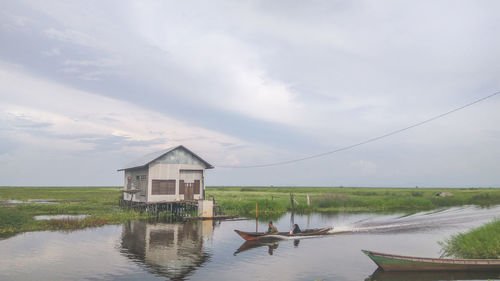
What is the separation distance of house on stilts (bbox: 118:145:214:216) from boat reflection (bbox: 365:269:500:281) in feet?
78.1

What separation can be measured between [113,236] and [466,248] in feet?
77.2

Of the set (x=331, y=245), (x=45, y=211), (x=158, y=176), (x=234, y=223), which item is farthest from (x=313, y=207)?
(x=45, y=211)

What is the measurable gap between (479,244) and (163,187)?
3062 cm

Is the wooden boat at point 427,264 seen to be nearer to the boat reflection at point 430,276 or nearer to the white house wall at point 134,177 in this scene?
the boat reflection at point 430,276

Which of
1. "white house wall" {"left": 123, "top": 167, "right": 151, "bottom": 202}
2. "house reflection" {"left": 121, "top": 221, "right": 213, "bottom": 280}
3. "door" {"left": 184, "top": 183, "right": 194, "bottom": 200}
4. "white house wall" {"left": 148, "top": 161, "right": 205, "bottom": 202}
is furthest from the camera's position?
"door" {"left": 184, "top": 183, "right": 194, "bottom": 200}

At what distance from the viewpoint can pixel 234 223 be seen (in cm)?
3616

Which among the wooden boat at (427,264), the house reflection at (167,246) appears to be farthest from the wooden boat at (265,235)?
the wooden boat at (427,264)

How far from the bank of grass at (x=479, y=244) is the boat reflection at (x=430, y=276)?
1.03 m

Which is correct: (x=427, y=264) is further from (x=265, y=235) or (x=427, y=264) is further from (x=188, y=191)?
(x=188, y=191)

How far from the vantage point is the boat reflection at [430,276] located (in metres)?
16.7

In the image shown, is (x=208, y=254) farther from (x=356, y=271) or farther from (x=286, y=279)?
(x=356, y=271)

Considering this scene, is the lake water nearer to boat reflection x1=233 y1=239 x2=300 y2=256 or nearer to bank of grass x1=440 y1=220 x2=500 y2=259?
boat reflection x1=233 y1=239 x2=300 y2=256

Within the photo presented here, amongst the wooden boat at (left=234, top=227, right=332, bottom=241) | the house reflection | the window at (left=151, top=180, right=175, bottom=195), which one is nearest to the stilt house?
the window at (left=151, top=180, right=175, bottom=195)

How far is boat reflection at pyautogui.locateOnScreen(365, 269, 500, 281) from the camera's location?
16703mm
